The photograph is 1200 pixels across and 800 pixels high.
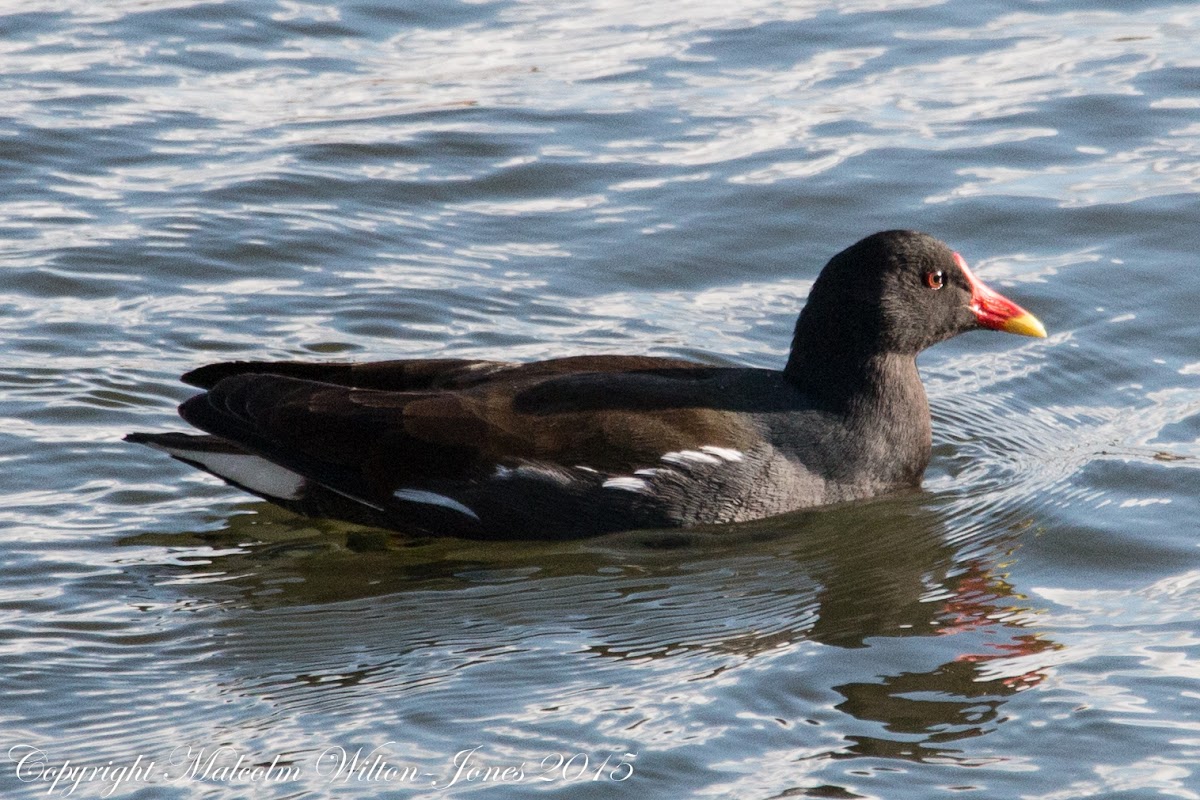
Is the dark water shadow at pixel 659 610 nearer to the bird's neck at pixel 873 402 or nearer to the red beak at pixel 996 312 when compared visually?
the bird's neck at pixel 873 402

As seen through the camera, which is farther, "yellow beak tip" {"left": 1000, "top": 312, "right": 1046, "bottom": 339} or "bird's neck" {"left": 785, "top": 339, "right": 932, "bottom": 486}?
"yellow beak tip" {"left": 1000, "top": 312, "right": 1046, "bottom": 339}

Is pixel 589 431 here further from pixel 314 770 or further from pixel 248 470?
pixel 314 770

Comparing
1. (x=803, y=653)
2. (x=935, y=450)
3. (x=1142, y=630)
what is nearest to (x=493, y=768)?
(x=803, y=653)

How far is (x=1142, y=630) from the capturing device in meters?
6.38

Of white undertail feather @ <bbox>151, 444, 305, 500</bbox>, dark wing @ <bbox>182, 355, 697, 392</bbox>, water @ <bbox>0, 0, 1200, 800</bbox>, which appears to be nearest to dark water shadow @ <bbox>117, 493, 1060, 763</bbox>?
water @ <bbox>0, 0, 1200, 800</bbox>

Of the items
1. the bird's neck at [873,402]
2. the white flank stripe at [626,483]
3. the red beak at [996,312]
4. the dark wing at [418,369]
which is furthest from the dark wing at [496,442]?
the red beak at [996,312]

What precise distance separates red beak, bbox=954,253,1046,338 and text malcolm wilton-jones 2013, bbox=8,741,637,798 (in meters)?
3.14

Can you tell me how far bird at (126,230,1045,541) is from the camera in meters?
7.07

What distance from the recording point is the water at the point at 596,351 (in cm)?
564

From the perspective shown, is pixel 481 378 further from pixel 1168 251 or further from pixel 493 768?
pixel 1168 251

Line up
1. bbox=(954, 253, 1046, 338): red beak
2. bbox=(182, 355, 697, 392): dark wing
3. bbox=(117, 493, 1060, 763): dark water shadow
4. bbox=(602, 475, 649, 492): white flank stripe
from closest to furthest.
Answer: bbox=(117, 493, 1060, 763): dark water shadow
bbox=(602, 475, 649, 492): white flank stripe
bbox=(182, 355, 697, 392): dark wing
bbox=(954, 253, 1046, 338): red beak

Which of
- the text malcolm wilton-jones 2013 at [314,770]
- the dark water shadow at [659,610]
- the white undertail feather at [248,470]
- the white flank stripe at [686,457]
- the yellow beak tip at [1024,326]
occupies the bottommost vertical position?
the text malcolm wilton-jones 2013 at [314,770]

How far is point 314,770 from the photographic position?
17.7 feet

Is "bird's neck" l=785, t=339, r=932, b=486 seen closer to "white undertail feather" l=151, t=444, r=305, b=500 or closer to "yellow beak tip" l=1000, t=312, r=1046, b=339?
"yellow beak tip" l=1000, t=312, r=1046, b=339
